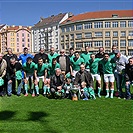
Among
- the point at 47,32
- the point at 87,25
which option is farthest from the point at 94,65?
the point at 47,32

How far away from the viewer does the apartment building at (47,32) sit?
95.1 m

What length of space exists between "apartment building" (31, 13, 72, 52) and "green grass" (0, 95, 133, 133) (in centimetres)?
8398

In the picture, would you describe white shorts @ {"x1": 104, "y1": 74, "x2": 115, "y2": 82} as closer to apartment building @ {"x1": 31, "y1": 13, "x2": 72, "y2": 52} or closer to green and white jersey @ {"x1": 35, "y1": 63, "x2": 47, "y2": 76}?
green and white jersey @ {"x1": 35, "y1": 63, "x2": 47, "y2": 76}

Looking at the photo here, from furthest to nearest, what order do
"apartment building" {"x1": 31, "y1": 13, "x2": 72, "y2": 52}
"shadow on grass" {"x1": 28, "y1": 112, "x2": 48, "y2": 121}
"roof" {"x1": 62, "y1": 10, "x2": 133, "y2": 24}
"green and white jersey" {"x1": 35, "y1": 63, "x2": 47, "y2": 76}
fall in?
"apartment building" {"x1": 31, "y1": 13, "x2": 72, "y2": 52}, "roof" {"x1": 62, "y1": 10, "x2": 133, "y2": 24}, "green and white jersey" {"x1": 35, "y1": 63, "x2": 47, "y2": 76}, "shadow on grass" {"x1": 28, "y1": 112, "x2": 48, "y2": 121}

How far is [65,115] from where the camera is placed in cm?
722

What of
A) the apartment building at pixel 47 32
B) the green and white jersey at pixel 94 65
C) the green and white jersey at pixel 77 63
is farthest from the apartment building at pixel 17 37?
the green and white jersey at pixel 94 65

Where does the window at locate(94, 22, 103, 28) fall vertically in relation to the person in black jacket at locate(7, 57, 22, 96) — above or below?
above

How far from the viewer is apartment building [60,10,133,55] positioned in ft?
264

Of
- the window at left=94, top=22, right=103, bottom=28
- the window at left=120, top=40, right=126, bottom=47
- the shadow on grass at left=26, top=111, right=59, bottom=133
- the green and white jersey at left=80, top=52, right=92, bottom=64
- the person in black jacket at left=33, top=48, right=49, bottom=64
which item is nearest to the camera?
the shadow on grass at left=26, top=111, right=59, bottom=133

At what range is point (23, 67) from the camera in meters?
10.7

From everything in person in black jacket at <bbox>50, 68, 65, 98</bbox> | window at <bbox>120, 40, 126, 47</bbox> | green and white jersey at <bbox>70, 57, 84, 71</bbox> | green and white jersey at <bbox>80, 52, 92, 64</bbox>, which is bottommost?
person in black jacket at <bbox>50, 68, 65, 98</bbox>

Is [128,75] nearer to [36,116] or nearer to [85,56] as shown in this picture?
[85,56]

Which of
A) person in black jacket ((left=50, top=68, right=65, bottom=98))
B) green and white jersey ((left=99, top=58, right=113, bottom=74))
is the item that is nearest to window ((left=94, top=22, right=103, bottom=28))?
green and white jersey ((left=99, top=58, right=113, bottom=74))

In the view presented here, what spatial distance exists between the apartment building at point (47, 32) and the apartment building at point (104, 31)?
8076 mm
